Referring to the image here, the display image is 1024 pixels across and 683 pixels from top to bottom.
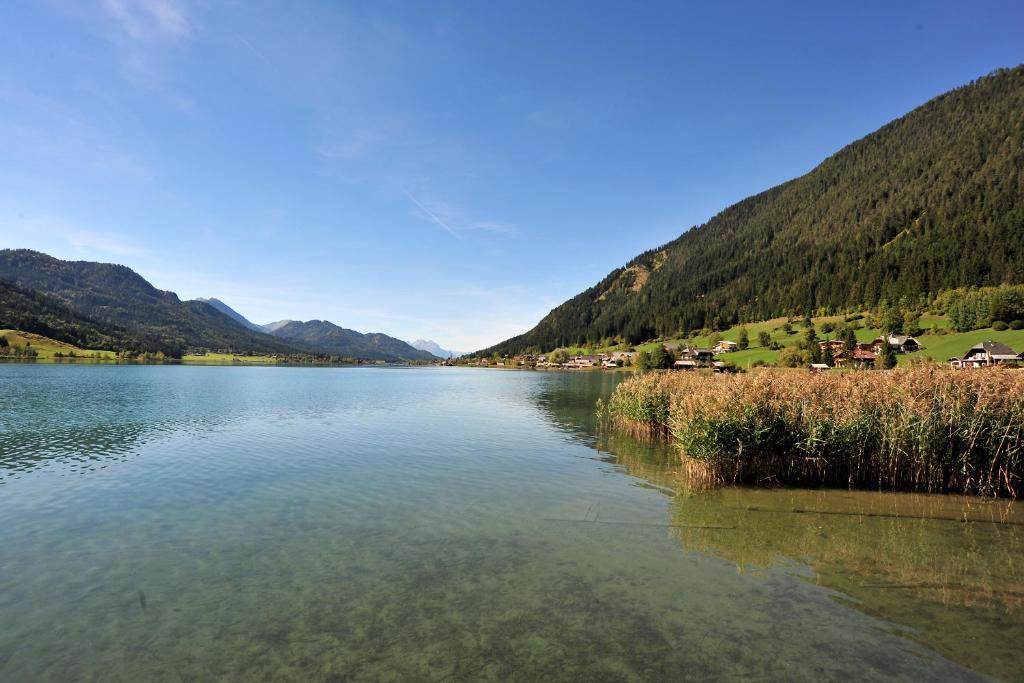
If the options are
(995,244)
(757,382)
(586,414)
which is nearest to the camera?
(757,382)

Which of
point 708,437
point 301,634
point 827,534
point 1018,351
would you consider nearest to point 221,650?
point 301,634

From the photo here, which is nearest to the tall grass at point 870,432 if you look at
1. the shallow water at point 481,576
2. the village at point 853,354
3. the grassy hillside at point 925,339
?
the shallow water at point 481,576

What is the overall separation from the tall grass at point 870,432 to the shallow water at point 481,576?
1637 millimetres

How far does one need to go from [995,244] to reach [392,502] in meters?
216

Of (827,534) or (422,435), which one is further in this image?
(422,435)

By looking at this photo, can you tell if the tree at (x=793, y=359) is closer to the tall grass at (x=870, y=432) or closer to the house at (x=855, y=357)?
the house at (x=855, y=357)

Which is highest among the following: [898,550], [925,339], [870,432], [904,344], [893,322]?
[893,322]

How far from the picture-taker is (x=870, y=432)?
70.8 ft

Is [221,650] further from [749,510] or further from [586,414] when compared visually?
[586,414]

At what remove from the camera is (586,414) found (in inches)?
2127

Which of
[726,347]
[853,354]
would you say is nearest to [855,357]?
[853,354]

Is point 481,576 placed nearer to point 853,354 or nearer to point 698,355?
point 853,354

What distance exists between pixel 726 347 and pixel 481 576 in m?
193

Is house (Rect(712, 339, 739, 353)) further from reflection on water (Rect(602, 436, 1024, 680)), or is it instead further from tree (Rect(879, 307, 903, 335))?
reflection on water (Rect(602, 436, 1024, 680))
